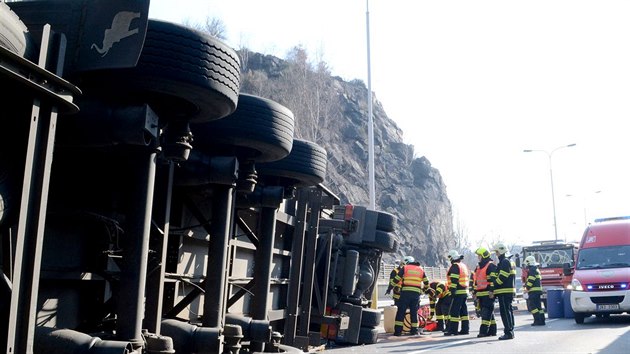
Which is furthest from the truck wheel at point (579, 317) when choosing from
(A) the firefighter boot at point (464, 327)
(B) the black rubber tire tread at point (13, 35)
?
(B) the black rubber tire tread at point (13, 35)

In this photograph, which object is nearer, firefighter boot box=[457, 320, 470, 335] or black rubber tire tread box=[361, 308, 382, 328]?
black rubber tire tread box=[361, 308, 382, 328]

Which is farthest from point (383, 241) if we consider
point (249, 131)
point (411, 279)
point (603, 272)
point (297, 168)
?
point (603, 272)

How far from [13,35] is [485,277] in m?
11.0

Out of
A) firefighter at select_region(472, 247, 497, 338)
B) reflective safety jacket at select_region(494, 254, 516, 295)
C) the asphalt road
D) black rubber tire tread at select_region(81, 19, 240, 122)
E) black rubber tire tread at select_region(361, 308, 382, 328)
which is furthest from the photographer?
firefighter at select_region(472, 247, 497, 338)

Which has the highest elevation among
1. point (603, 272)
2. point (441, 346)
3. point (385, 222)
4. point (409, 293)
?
point (385, 222)

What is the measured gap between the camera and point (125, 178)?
4391 mm

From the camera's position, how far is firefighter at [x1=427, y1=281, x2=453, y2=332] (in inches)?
548

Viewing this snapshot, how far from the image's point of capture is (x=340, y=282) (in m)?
9.88

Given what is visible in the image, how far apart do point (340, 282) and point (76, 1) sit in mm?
7277

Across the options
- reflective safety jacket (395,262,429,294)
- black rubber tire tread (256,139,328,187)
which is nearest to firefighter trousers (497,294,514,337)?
reflective safety jacket (395,262,429,294)

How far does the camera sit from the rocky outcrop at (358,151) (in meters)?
58.2

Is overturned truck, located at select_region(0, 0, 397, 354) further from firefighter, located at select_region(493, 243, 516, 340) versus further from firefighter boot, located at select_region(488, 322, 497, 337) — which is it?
firefighter boot, located at select_region(488, 322, 497, 337)

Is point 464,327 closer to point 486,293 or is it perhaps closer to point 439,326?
point 486,293

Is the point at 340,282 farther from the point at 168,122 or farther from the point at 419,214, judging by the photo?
the point at 419,214
